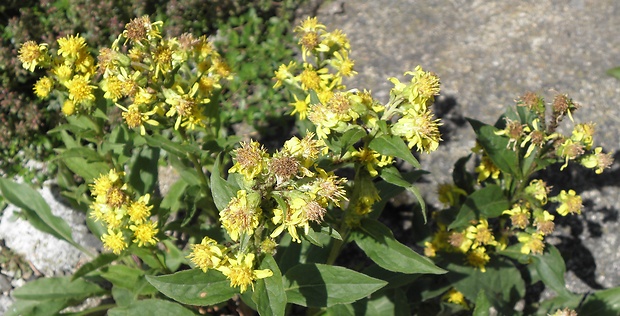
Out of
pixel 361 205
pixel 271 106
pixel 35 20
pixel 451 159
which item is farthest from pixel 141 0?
pixel 361 205

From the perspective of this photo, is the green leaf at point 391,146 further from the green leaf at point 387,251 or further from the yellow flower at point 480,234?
the yellow flower at point 480,234

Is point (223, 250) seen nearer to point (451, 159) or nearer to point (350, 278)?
point (350, 278)

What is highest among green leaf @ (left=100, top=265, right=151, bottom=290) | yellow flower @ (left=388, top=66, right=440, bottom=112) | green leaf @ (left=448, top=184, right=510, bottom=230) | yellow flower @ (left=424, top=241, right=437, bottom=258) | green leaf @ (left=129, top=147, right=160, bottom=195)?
yellow flower @ (left=388, top=66, right=440, bottom=112)

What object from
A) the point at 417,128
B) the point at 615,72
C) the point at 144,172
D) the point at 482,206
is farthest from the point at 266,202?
the point at 615,72

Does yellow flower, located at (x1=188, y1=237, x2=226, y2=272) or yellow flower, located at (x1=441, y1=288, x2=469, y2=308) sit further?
yellow flower, located at (x1=441, y1=288, x2=469, y2=308)

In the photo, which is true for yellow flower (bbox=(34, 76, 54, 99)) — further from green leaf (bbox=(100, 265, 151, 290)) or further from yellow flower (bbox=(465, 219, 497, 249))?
yellow flower (bbox=(465, 219, 497, 249))

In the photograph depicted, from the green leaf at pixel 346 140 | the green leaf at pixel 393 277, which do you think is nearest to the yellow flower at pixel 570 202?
the green leaf at pixel 393 277

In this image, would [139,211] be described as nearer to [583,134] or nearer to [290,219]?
[290,219]

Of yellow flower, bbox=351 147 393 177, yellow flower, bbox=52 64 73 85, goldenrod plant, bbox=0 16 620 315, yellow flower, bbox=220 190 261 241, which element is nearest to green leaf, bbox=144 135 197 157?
goldenrod plant, bbox=0 16 620 315

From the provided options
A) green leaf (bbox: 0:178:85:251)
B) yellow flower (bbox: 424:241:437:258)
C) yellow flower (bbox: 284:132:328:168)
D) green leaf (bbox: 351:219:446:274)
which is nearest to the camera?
yellow flower (bbox: 284:132:328:168)
